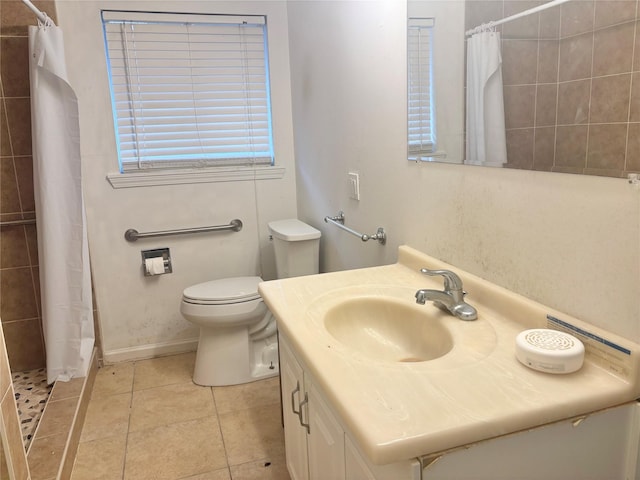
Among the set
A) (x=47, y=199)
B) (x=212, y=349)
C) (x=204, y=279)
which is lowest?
(x=212, y=349)

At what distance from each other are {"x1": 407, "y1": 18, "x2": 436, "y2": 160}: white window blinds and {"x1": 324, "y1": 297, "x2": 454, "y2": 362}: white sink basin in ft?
1.67

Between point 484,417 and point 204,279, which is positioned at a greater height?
point 484,417

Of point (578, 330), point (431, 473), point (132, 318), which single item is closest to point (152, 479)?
point (132, 318)

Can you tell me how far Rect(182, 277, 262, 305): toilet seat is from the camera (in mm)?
2402

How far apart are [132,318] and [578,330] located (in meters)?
2.45

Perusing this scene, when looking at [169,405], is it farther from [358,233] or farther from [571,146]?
[571,146]

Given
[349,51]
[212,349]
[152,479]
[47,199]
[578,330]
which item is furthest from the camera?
[212,349]

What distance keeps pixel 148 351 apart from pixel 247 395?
0.80m

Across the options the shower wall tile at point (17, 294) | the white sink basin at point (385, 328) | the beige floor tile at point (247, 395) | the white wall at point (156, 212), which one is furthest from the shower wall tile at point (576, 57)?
the shower wall tile at point (17, 294)

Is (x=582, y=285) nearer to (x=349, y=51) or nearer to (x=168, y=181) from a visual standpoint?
(x=349, y=51)

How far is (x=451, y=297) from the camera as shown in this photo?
1.27 m

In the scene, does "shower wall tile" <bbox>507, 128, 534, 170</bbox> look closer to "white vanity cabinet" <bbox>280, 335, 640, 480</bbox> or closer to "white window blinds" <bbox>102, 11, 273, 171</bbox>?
"white vanity cabinet" <bbox>280, 335, 640, 480</bbox>

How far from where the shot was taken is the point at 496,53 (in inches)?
47.6

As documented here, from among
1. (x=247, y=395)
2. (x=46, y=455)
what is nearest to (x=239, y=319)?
(x=247, y=395)
